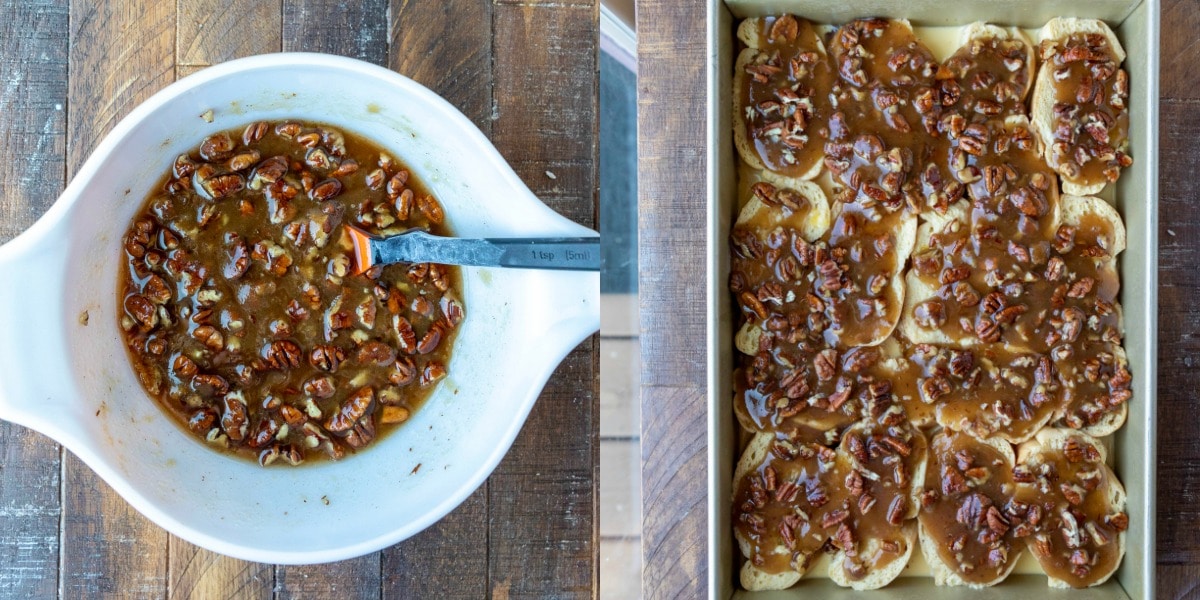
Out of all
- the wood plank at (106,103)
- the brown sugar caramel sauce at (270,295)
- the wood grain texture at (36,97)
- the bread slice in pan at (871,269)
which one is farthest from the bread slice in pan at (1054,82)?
the wood grain texture at (36,97)

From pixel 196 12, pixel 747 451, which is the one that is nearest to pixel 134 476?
pixel 196 12

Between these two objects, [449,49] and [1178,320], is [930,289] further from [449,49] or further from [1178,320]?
[449,49]

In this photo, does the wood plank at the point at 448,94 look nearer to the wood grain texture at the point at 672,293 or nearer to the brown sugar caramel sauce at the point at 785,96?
the wood grain texture at the point at 672,293

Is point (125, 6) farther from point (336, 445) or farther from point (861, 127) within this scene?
point (861, 127)

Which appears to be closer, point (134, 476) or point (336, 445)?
point (134, 476)

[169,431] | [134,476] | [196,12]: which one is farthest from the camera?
[196,12]

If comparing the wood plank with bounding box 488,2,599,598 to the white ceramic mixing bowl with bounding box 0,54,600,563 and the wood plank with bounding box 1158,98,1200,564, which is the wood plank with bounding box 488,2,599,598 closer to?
the white ceramic mixing bowl with bounding box 0,54,600,563

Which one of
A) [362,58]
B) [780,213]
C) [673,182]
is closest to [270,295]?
[362,58]
